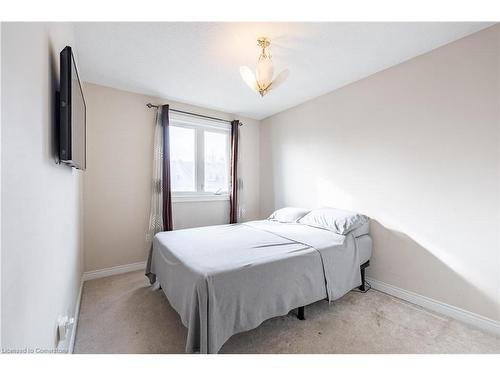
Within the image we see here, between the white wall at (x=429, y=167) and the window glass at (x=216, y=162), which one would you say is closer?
the white wall at (x=429, y=167)

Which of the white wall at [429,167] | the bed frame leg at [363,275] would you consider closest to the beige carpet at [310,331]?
the bed frame leg at [363,275]

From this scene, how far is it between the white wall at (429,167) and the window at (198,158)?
5.65 feet

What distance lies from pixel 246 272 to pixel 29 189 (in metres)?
1.25

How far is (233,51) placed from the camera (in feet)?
6.81

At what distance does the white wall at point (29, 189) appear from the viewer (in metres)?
0.58

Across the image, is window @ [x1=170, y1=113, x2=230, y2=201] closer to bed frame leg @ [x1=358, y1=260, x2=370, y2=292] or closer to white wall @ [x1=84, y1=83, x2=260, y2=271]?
white wall @ [x1=84, y1=83, x2=260, y2=271]

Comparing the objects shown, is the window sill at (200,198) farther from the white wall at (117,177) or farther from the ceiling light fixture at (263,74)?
the ceiling light fixture at (263,74)

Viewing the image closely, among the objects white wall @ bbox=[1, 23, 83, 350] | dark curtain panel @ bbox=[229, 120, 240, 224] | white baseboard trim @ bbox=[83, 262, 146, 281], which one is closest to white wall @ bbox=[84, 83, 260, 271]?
white baseboard trim @ bbox=[83, 262, 146, 281]

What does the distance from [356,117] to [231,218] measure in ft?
8.07

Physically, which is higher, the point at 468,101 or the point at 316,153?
the point at 468,101

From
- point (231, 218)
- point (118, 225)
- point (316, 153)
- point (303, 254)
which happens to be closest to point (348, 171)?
point (316, 153)

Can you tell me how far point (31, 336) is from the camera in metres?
0.73

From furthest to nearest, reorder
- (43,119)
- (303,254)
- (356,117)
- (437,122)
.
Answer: (356,117) < (437,122) < (303,254) < (43,119)

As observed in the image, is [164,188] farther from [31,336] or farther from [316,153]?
[31,336]
